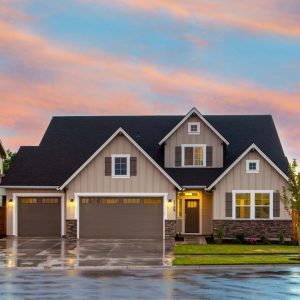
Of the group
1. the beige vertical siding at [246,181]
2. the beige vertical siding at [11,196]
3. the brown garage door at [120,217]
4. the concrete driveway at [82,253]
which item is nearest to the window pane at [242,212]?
the beige vertical siding at [246,181]

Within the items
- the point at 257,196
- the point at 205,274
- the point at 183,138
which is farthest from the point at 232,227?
the point at 205,274

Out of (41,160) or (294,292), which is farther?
(41,160)

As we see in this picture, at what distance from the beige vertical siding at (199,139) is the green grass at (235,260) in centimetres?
1436

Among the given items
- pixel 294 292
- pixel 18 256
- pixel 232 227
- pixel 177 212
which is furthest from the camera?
pixel 177 212

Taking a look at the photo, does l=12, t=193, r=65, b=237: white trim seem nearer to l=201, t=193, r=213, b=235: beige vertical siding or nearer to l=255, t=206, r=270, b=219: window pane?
l=201, t=193, r=213, b=235: beige vertical siding

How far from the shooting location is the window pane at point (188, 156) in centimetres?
4359

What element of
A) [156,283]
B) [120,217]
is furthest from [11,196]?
[156,283]

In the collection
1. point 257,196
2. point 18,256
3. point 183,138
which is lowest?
point 18,256

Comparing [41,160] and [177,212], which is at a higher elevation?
[41,160]

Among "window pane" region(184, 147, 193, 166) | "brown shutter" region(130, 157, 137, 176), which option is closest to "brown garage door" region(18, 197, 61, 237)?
"brown shutter" region(130, 157, 137, 176)

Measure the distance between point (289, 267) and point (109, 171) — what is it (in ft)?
57.9

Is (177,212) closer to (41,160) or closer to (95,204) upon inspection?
(95,204)

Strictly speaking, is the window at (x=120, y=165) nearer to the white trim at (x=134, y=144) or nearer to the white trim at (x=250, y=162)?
the white trim at (x=134, y=144)

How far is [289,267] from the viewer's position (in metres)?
25.6
